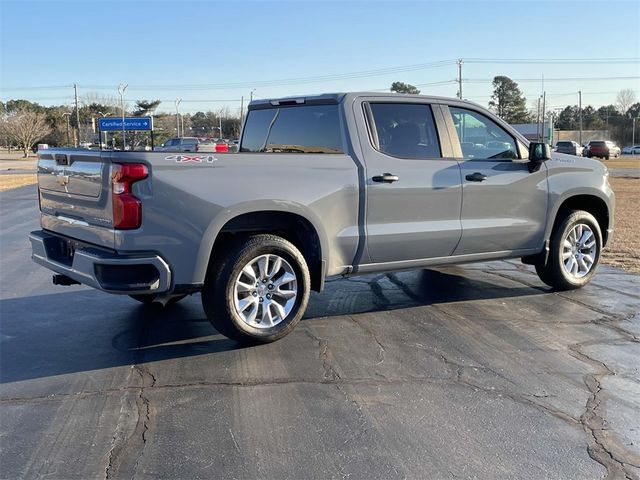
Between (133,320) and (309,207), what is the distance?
2099 mm

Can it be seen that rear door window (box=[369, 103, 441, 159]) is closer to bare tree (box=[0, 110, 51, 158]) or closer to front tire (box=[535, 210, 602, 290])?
front tire (box=[535, 210, 602, 290])

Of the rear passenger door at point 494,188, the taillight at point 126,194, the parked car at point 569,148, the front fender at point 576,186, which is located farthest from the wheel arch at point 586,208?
the parked car at point 569,148

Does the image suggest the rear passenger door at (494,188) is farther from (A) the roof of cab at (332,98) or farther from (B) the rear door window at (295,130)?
(B) the rear door window at (295,130)

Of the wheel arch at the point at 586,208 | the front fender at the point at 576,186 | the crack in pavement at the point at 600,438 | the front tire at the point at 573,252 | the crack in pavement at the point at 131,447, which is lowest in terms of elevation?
the crack in pavement at the point at 600,438

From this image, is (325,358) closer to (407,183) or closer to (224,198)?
(224,198)

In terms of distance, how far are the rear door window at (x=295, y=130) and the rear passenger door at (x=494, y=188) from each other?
1.22 metres

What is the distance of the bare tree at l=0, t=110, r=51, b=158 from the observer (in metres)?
63.5

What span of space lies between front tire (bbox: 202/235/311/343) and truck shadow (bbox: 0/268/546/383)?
305 millimetres

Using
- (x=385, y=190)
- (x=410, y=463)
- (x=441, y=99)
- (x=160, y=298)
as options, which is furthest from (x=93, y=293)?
(x=410, y=463)

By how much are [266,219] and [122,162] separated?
4.14 feet

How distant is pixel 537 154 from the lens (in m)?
6.24

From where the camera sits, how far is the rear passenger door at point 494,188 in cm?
598

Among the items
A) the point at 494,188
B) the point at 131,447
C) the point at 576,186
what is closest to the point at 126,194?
the point at 131,447

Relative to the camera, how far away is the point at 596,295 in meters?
6.71
